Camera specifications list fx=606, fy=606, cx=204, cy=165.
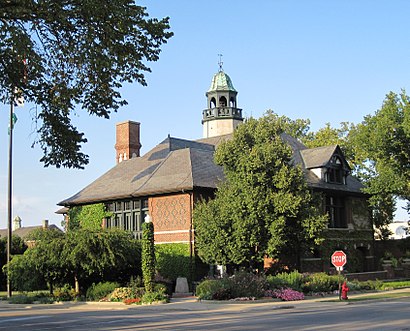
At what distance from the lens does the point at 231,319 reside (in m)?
19.5

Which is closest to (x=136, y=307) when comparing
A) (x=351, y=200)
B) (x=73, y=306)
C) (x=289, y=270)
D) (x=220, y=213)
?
(x=73, y=306)

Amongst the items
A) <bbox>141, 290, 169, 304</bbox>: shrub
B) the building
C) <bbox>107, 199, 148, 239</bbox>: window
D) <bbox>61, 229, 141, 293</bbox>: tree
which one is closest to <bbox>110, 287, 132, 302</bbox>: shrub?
<bbox>141, 290, 169, 304</bbox>: shrub

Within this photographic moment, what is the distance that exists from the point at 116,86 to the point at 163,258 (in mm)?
22964

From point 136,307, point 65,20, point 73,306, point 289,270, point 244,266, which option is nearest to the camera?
point 65,20

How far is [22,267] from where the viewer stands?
33594 mm

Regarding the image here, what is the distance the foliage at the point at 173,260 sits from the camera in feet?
117

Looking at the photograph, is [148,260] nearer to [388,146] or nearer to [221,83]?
[388,146]

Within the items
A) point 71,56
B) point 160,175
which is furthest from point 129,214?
point 71,56

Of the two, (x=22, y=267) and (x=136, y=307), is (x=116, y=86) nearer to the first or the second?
(x=136, y=307)

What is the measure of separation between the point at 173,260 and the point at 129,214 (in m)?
5.58

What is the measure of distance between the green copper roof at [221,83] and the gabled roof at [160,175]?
2715 centimetres

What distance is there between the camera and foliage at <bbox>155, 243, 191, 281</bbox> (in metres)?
35.7

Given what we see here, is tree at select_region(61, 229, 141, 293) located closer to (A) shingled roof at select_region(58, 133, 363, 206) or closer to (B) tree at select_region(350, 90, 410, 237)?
(A) shingled roof at select_region(58, 133, 363, 206)

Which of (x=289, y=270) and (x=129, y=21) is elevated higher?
(x=129, y=21)
